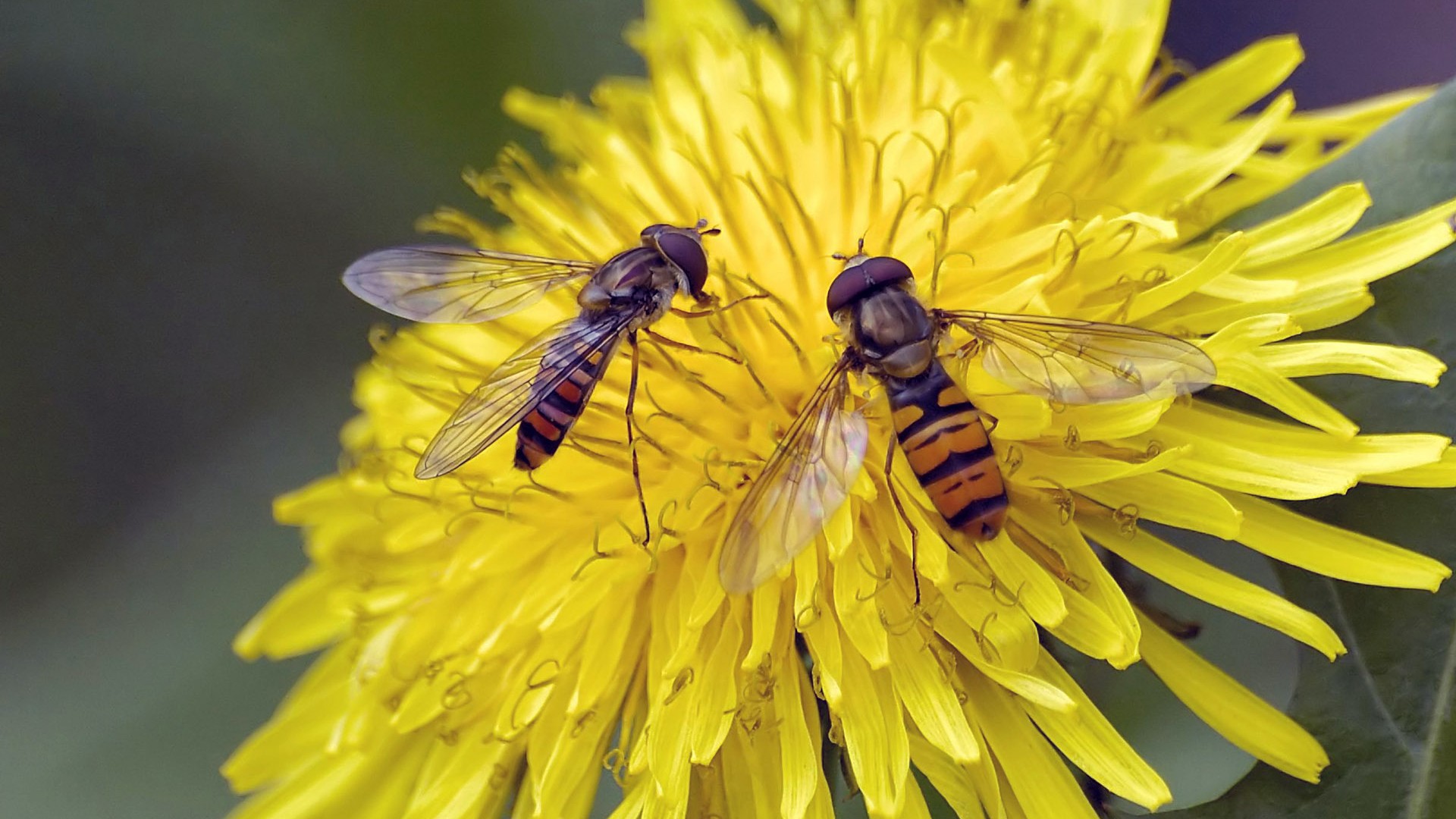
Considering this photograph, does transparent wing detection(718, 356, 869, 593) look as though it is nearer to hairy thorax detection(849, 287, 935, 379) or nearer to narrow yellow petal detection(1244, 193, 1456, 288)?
hairy thorax detection(849, 287, 935, 379)

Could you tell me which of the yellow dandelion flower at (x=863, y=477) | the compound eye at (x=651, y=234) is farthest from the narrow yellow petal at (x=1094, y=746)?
the compound eye at (x=651, y=234)

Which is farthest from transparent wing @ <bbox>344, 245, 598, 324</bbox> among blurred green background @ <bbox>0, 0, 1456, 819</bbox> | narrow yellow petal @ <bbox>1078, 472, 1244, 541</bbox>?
blurred green background @ <bbox>0, 0, 1456, 819</bbox>

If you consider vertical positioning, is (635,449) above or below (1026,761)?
above

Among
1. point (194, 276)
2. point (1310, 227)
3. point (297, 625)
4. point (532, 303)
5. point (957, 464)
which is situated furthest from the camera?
point (194, 276)

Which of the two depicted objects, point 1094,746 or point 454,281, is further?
point 454,281

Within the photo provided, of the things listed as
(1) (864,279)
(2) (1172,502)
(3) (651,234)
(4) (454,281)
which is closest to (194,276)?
(4) (454,281)

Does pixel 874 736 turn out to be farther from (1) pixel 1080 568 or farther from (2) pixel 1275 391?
(2) pixel 1275 391

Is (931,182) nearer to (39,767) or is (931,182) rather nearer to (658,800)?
(658,800)
